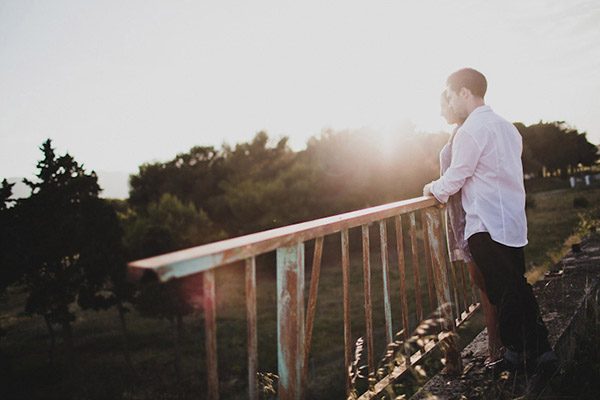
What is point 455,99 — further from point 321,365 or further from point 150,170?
point 150,170

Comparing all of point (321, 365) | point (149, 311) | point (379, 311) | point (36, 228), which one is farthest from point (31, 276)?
point (379, 311)

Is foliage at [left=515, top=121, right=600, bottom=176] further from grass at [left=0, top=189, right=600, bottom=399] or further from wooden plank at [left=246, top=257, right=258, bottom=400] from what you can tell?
wooden plank at [left=246, top=257, right=258, bottom=400]

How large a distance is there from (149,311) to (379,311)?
22.8 feet

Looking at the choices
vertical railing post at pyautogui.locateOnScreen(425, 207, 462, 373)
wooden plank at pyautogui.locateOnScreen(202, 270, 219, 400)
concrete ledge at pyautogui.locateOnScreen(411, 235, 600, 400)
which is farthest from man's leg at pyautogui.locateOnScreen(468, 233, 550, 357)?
wooden plank at pyautogui.locateOnScreen(202, 270, 219, 400)

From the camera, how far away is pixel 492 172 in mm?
2135

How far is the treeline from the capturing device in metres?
10.8

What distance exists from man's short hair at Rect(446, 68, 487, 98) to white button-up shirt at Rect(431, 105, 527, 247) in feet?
0.36

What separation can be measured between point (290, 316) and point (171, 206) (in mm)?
17866

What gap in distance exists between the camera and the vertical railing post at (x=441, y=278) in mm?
2439

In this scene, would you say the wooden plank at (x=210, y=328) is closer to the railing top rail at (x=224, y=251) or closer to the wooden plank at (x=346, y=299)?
the railing top rail at (x=224, y=251)

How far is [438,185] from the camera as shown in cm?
232

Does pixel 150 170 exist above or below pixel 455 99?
above

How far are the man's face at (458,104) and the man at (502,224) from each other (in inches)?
3.5

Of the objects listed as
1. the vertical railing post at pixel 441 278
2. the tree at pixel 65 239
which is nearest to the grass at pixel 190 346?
the tree at pixel 65 239
